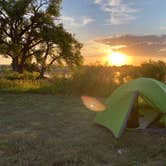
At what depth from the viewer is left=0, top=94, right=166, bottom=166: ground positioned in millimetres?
3357

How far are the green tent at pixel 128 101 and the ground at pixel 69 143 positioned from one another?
231 millimetres

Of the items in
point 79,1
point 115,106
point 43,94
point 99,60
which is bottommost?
point 43,94

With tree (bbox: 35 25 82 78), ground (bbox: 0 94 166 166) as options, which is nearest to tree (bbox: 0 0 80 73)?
tree (bbox: 35 25 82 78)

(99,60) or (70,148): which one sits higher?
(99,60)

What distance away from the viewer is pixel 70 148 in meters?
3.82

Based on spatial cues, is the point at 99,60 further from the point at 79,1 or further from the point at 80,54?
the point at 80,54

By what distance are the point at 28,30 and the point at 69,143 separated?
21228 millimetres

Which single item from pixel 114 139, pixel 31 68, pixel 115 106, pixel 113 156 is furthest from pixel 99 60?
pixel 31 68

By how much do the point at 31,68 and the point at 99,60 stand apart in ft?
51.8

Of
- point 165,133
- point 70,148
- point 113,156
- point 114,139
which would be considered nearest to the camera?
point 113,156

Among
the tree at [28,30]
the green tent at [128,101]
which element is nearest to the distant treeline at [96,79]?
the green tent at [128,101]

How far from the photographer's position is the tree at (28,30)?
2183cm

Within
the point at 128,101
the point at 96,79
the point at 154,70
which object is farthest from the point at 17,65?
the point at 128,101

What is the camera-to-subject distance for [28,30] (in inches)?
926
